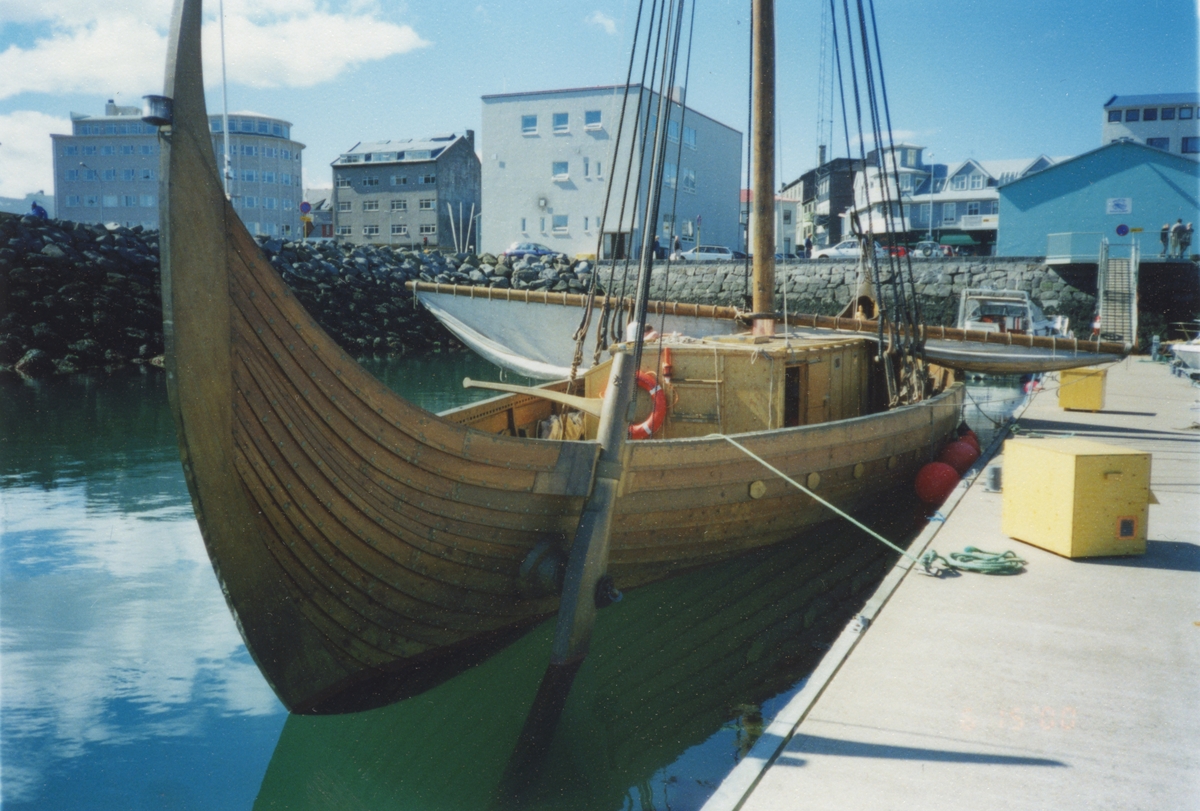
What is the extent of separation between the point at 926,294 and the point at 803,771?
30.4 metres

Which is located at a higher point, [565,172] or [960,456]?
[565,172]

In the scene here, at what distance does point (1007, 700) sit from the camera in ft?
13.1

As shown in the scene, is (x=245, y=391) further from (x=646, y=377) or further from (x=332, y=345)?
(x=646, y=377)

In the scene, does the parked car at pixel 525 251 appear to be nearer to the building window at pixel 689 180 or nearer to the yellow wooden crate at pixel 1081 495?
the building window at pixel 689 180

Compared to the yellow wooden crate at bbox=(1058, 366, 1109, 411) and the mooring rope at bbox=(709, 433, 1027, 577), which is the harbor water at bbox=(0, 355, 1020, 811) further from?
the yellow wooden crate at bbox=(1058, 366, 1109, 411)

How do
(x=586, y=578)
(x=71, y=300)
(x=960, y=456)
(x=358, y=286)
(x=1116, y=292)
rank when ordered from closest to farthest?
(x=586, y=578)
(x=960, y=456)
(x=71, y=300)
(x=1116, y=292)
(x=358, y=286)

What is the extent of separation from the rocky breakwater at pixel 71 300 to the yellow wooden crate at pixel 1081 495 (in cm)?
2291

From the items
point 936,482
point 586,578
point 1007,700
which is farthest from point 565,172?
point 1007,700

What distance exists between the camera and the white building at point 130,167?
212 feet

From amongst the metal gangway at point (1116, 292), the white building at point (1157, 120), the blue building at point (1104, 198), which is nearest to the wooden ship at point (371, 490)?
the metal gangway at point (1116, 292)

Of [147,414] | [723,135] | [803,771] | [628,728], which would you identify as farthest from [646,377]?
[723,135]

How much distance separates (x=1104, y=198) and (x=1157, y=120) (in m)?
21.9

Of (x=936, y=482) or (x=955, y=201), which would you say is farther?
(x=955, y=201)

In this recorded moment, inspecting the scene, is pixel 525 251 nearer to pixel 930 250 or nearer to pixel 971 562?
pixel 930 250
